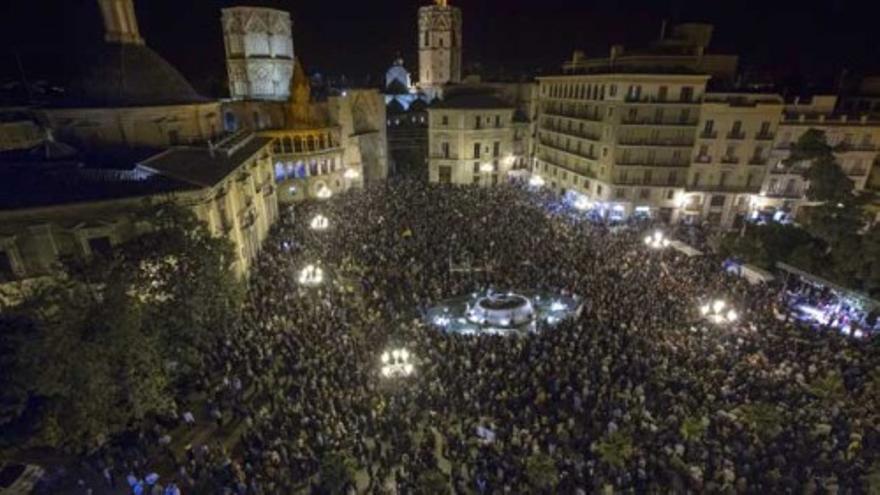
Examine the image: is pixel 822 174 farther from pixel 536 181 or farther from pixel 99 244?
pixel 99 244

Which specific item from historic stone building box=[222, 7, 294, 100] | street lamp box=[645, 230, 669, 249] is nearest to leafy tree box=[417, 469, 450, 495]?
street lamp box=[645, 230, 669, 249]

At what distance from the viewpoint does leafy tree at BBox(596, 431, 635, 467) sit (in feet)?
41.2

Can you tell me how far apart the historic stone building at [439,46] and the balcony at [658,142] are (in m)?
26.0

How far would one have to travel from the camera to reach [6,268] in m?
16.9

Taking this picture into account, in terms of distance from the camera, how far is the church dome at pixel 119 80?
2797 centimetres

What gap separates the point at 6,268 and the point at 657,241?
100 feet

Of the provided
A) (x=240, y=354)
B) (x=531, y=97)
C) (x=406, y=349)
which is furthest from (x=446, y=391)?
(x=531, y=97)

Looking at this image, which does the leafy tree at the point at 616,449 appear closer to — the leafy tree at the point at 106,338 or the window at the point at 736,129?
the leafy tree at the point at 106,338

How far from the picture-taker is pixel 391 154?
52188mm

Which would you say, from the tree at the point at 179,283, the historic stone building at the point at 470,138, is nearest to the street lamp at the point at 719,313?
the tree at the point at 179,283

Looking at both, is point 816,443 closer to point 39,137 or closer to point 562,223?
point 562,223

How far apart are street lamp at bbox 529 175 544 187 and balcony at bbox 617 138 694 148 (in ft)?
36.8

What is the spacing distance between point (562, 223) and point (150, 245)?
23.4 metres

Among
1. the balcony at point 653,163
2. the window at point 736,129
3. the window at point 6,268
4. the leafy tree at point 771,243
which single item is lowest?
the leafy tree at point 771,243
